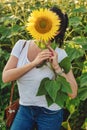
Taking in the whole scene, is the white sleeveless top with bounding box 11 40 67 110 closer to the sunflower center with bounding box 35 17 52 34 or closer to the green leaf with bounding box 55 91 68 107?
the green leaf with bounding box 55 91 68 107

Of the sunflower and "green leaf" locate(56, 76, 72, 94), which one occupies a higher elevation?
the sunflower

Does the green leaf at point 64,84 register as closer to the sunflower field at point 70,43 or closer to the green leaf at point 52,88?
the green leaf at point 52,88

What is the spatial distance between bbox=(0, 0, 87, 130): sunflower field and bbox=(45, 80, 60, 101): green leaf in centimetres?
67

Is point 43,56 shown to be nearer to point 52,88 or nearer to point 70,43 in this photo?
point 52,88

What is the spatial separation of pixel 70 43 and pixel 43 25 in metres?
1.45

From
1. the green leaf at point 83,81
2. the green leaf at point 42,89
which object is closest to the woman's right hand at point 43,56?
the green leaf at point 42,89

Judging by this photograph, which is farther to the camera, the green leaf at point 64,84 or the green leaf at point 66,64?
the green leaf at point 66,64

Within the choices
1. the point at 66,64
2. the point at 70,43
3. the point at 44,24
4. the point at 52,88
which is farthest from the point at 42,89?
the point at 70,43

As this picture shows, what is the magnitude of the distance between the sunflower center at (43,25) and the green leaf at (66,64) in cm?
41

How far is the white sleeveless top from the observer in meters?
2.76

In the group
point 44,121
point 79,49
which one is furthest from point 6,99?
point 44,121

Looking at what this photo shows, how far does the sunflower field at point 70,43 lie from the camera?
360 cm

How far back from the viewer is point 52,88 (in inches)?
102

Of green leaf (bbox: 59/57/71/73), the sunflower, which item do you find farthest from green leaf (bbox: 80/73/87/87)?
the sunflower
